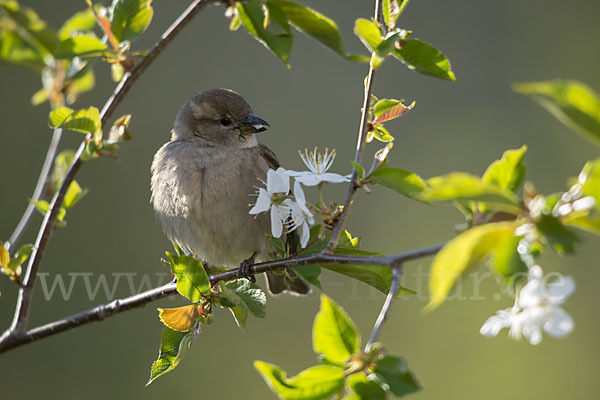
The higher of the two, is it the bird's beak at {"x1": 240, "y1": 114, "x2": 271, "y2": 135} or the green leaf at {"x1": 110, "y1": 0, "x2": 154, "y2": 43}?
the green leaf at {"x1": 110, "y1": 0, "x2": 154, "y2": 43}

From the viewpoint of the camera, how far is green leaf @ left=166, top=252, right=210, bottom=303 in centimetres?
203

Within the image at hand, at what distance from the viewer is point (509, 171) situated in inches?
64.4

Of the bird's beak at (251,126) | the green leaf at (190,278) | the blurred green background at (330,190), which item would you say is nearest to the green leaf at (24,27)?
the green leaf at (190,278)

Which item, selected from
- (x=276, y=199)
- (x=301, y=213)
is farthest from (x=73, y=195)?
(x=301, y=213)

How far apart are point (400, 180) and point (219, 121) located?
250cm

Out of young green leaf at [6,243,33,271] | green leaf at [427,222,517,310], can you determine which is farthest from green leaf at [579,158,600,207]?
young green leaf at [6,243,33,271]

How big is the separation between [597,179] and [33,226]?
6122 mm

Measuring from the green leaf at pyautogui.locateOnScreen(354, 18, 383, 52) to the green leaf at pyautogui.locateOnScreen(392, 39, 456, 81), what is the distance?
0.22ft

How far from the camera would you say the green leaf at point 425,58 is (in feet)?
5.98

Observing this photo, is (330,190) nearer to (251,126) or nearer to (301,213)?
(251,126)

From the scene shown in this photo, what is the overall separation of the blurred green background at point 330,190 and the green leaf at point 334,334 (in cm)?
413

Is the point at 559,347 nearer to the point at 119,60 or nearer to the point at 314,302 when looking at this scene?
the point at 314,302

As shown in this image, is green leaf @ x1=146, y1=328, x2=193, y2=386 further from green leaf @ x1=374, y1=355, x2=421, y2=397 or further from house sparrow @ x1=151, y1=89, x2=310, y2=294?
house sparrow @ x1=151, y1=89, x2=310, y2=294

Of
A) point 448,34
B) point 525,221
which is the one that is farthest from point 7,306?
point 448,34
